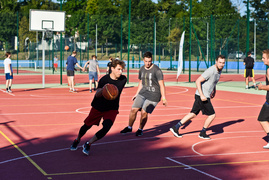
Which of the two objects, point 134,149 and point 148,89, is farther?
point 148,89

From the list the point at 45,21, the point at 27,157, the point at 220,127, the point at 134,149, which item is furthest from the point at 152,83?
the point at 45,21

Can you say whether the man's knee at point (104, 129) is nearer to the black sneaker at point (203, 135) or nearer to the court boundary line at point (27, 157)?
the court boundary line at point (27, 157)

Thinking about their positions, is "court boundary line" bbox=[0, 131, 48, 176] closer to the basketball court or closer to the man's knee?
the basketball court

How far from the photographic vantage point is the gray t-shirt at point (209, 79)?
8695mm

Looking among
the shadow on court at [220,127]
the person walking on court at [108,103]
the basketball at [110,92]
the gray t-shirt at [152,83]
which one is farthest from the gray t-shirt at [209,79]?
the basketball at [110,92]

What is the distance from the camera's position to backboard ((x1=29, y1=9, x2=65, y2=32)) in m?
23.6

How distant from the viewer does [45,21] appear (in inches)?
937

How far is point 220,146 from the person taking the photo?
27.0ft

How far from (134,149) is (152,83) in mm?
1816

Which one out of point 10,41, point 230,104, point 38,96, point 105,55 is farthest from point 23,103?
point 10,41

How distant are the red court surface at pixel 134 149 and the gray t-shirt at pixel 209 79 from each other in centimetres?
105

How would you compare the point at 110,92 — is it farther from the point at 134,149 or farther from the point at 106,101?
the point at 134,149

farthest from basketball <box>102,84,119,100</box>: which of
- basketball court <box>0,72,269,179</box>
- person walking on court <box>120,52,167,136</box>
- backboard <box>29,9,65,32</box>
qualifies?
backboard <box>29,9,65,32</box>

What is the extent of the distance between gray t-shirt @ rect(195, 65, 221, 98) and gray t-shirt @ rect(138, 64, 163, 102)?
989 millimetres
